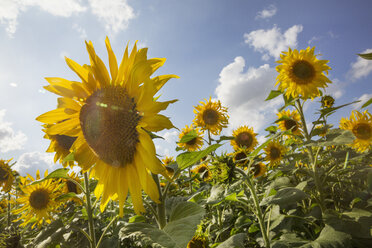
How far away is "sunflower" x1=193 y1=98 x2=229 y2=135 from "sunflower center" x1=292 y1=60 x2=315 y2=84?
2167 mm

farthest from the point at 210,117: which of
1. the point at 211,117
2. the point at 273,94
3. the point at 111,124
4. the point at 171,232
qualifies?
the point at 171,232

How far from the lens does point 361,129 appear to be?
3266 mm

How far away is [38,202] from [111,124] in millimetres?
2963

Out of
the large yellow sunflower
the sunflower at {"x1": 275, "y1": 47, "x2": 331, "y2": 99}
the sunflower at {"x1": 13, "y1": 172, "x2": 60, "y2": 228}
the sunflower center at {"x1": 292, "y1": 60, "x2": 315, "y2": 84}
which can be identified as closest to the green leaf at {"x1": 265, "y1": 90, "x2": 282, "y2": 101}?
the sunflower at {"x1": 275, "y1": 47, "x2": 331, "y2": 99}

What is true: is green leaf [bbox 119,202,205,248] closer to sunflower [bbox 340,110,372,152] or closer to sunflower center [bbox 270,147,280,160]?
sunflower [bbox 340,110,372,152]

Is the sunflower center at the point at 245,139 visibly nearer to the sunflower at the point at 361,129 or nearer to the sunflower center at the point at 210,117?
the sunflower center at the point at 210,117

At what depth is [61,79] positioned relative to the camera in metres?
1.58

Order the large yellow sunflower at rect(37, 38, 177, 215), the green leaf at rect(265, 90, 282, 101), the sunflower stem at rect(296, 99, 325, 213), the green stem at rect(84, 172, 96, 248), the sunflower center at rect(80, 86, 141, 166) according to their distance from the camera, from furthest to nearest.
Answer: the green leaf at rect(265, 90, 282, 101)
the sunflower stem at rect(296, 99, 325, 213)
the green stem at rect(84, 172, 96, 248)
the sunflower center at rect(80, 86, 141, 166)
the large yellow sunflower at rect(37, 38, 177, 215)

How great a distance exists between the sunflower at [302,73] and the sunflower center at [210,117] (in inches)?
81.4

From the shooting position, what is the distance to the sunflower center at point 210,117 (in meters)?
5.61

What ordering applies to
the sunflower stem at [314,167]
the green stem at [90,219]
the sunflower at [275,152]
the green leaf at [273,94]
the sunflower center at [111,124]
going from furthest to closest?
the sunflower at [275,152], the green leaf at [273,94], the sunflower stem at [314,167], the green stem at [90,219], the sunflower center at [111,124]

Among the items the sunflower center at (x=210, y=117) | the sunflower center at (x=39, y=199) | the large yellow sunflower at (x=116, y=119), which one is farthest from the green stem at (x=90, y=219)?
the sunflower center at (x=210, y=117)

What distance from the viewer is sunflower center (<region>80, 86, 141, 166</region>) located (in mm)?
1317

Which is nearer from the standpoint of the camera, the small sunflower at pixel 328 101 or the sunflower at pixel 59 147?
the sunflower at pixel 59 147
